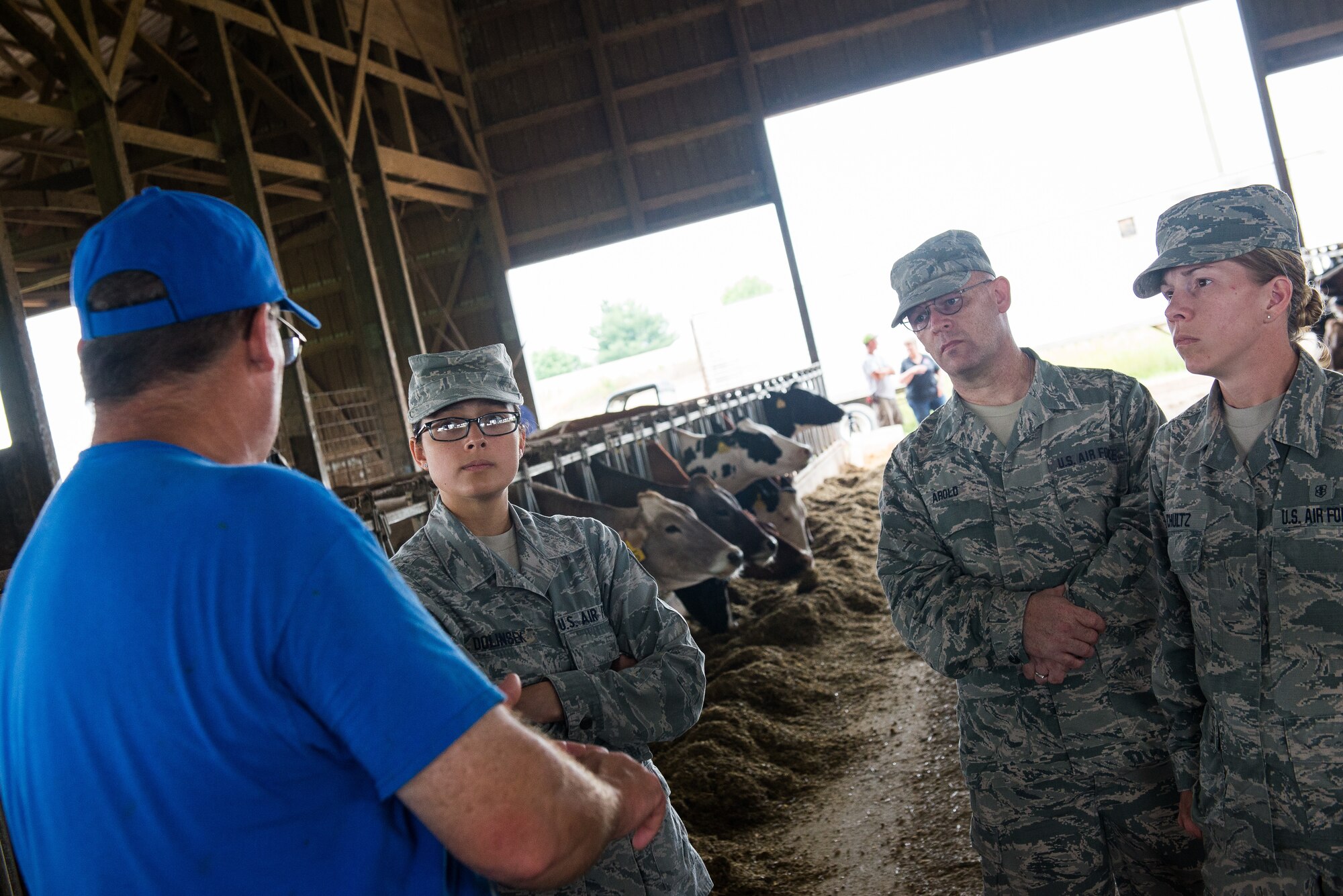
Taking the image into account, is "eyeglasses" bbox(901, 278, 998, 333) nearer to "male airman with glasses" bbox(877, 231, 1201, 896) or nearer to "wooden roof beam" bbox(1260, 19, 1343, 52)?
"male airman with glasses" bbox(877, 231, 1201, 896)

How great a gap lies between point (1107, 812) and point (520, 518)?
4.62 feet

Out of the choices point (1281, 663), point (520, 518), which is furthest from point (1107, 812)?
point (520, 518)

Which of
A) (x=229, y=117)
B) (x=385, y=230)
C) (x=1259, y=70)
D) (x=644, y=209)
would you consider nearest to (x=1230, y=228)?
(x=229, y=117)

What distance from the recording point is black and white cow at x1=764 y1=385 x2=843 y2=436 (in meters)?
10.5

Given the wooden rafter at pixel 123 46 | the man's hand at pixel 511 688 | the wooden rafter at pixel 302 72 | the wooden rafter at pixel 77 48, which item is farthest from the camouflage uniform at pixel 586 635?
the wooden rafter at pixel 302 72

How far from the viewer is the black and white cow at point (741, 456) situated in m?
8.16

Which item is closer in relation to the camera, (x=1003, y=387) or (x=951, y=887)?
(x=1003, y=387)

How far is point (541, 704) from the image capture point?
1746mm

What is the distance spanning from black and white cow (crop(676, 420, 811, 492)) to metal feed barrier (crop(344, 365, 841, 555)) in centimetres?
21

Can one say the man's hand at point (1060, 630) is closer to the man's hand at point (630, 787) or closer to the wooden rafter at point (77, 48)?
the man's hand at point (630, 787)

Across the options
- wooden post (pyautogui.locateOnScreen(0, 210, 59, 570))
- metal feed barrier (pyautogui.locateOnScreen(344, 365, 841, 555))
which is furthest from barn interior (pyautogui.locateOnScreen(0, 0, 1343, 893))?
wooden post (pyautogui.locateOnScreen(0, 210, 59, 570))

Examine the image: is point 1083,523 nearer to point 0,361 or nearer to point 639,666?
point 639,666

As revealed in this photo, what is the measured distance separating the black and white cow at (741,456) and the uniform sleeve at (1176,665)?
6138mm

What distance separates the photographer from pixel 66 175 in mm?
8219
